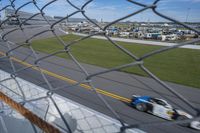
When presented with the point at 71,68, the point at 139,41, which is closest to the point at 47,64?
the point at 71,68

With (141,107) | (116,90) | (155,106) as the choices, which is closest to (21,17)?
(155,106)

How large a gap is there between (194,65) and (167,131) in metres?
8.27

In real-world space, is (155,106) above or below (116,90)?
above

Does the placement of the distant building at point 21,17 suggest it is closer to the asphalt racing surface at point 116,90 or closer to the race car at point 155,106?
the asphalt racing surface at point 116,90

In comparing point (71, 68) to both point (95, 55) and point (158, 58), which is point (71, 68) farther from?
point (158, 58)

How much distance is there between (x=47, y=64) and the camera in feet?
37.9

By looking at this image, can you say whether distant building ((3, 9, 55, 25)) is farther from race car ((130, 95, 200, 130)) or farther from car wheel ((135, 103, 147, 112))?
car wheel ((135, 103, 147, 112))

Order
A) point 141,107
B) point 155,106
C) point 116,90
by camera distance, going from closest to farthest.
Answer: point 155,106
point 141,107
point 116,90

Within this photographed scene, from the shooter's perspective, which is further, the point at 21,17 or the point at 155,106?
the point at 155,106

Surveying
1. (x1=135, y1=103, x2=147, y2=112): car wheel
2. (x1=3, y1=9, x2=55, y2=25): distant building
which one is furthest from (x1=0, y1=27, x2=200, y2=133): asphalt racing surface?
(x1=3, y1=9, x2=55, y2=25): distant building

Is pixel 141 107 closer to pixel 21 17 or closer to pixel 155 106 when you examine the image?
pixel 155 106

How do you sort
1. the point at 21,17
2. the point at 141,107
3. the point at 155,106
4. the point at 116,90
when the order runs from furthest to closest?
the point at 116,90, the point at 141,107, the point at 155,106, the point at 21,17

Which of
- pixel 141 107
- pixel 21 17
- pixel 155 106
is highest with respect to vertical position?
pixel 21 17

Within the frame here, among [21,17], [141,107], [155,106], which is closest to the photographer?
[21,17]
